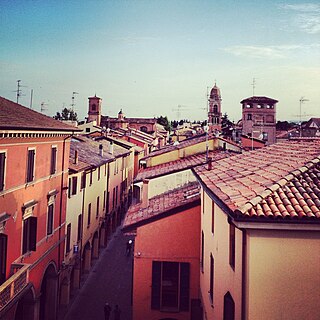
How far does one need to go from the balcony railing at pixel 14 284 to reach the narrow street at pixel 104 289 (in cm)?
641

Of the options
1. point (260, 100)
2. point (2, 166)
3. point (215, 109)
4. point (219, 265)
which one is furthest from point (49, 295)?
point (215, 109)

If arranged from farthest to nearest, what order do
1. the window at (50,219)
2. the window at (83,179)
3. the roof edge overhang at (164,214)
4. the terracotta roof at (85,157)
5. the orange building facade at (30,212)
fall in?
the window at (83,179), the terracotta roof at (85,157), the window at (50,219), the roof edge overhang at (164,214), the orange building facade at (30,212)

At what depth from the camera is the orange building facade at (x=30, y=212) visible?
13023 millimetres

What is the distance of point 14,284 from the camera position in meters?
12.9

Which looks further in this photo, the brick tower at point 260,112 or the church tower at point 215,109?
the church tower at point 215,109

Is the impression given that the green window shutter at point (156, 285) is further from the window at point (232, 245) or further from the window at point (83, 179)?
the window at point (83, 179)

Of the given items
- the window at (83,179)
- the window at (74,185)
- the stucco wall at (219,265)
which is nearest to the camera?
the stucco wall at (219,265)

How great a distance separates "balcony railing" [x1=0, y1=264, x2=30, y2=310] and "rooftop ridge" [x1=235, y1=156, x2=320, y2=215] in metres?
8.77

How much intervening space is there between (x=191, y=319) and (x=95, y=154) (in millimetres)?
17966

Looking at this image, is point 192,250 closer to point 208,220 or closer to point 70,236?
point 208,220

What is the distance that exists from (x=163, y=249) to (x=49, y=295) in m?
7.85

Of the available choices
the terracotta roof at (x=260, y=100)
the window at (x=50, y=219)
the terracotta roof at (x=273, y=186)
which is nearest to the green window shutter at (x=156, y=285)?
the terracotta roof at (x=273, y=186)

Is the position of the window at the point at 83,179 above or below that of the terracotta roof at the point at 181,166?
below

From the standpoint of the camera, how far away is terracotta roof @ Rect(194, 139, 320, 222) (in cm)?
712
